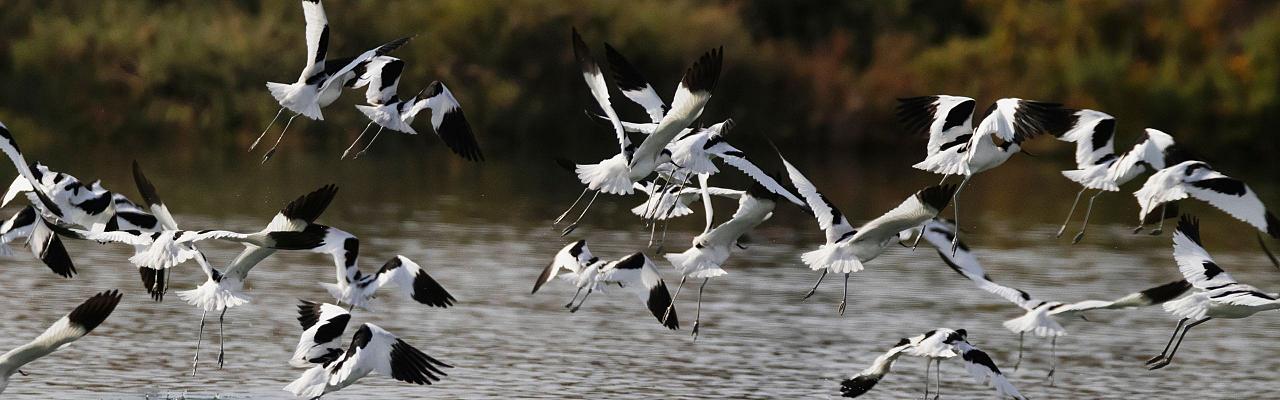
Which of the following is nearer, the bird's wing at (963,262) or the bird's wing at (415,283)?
the bird's wing at (415,283)

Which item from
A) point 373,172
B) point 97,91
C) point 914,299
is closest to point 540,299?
point 914,299

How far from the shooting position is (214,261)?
62.2ft

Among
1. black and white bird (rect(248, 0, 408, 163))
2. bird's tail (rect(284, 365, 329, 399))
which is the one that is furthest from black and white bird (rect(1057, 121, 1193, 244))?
bird's tail (rect(284, 365, 329, 399))

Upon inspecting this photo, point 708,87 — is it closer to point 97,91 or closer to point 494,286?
point 494,286

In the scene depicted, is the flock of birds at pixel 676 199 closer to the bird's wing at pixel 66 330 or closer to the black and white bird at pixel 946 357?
the black and white bird at pixel 946 357

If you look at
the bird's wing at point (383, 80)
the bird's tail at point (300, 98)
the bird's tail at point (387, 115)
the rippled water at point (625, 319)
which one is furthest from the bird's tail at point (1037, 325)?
the bird's tail at point (300, 98)

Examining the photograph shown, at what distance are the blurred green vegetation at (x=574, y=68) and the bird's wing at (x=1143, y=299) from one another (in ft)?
76.2

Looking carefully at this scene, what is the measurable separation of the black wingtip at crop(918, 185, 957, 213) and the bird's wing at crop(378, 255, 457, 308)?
2432 mm

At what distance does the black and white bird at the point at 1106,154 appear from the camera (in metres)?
11.4

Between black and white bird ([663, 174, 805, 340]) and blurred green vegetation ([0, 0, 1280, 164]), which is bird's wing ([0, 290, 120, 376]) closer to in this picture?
black and white bird ([663, 174, 805, 340])

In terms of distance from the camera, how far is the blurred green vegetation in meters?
35.2

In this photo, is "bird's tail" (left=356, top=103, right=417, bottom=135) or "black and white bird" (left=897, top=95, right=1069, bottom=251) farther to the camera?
"bird's tail" (left=356, top=103, right=417, bottom=135)

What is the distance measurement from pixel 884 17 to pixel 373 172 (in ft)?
46.1

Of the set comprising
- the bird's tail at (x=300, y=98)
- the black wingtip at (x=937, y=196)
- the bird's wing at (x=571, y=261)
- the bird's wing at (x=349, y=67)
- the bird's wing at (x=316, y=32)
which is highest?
the bird's wing at (x=316, y=32)
